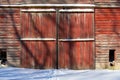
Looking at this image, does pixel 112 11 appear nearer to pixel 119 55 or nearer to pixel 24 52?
pixel 119 55

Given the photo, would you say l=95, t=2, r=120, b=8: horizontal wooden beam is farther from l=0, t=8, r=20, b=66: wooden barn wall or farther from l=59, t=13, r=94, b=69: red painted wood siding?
l=0, t=8, r=20, b=66: wooden barn wall

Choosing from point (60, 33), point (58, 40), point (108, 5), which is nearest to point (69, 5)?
point (60, 33)

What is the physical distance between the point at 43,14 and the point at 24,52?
1920 mm

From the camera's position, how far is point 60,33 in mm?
14820

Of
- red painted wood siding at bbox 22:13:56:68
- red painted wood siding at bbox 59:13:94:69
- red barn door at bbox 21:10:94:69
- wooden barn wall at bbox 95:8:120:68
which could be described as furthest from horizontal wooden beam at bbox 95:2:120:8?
red painted wood siding at bbox 22:13:56:68

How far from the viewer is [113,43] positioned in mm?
14891

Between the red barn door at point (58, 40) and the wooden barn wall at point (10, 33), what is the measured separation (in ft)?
1.02

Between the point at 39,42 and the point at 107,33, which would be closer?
the point at 39,42

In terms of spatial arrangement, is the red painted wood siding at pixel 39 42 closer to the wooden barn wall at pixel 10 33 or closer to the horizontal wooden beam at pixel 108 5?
the wooden barn wall at pixel 10 33

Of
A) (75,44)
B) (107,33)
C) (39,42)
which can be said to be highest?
(107,33)

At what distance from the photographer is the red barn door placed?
48.5 ft

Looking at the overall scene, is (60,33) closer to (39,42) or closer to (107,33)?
(39,42)

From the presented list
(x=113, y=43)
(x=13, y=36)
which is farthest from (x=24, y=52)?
(x=113, y=43)

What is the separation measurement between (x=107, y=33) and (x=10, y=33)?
14.4 feet
